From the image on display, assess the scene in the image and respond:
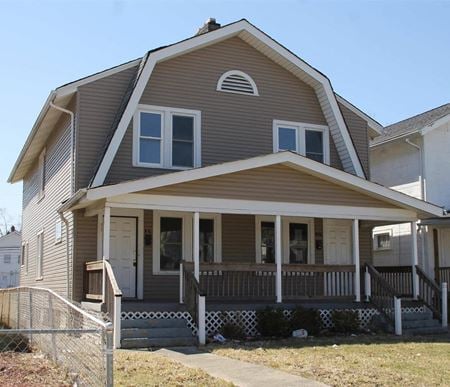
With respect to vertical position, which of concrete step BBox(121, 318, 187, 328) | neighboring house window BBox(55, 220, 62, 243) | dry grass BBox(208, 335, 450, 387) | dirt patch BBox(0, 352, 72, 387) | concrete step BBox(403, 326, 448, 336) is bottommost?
concrete step BBox(403, 326, 448, 336)

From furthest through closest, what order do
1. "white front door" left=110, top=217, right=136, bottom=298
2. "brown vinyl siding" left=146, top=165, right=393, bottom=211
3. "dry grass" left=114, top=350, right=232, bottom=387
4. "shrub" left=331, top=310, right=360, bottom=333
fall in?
"white front door" left=110, top=217, right=136, bottom=298 < "shrub" left=331, top=310, right=360, bottom=333 < "brown vinyl siding" left=146, top=165, right=393, bottom=211 < "dry grass" left=114, top=350, right=232, bottom=387

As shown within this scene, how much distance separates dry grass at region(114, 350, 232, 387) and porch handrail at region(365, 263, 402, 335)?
6.95 m

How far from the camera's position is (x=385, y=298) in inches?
631

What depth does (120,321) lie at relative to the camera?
12.6 metres

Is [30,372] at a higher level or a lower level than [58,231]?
lower

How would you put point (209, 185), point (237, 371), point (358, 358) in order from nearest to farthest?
point (237, 371), point (358, 358), point (209, 185)

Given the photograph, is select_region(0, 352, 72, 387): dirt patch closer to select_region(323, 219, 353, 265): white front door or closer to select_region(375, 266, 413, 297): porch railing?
select_region(323, 219, 353, 265): white front door

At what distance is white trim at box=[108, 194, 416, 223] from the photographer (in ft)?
46.1

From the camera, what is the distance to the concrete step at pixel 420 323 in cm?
1585

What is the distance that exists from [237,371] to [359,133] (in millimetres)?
12067

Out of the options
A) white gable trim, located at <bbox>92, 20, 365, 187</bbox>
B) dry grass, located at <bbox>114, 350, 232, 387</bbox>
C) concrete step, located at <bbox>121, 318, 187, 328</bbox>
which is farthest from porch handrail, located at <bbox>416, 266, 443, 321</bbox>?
dry grass, located at <bbox>114, 350, 232, 387</bbox>

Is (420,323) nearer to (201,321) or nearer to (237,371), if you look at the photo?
(201,321)

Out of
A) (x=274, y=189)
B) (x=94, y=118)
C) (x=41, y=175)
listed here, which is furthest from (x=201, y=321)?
(x=41, y=175)

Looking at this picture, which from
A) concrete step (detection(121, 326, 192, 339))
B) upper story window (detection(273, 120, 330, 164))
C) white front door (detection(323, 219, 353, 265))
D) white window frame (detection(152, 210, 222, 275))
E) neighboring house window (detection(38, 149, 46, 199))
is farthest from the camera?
neighboring house window (detection(38, 149, 46, 199))
